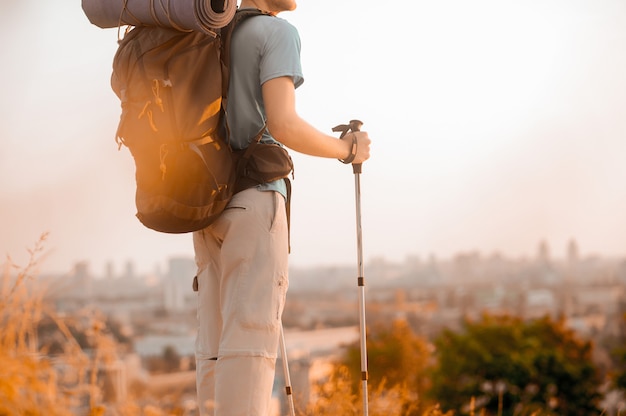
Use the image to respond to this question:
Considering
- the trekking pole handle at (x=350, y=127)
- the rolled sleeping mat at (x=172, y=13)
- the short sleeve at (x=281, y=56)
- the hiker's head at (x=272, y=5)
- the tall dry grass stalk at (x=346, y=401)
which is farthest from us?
the tall dry grass stalk at (x=346, y=401)

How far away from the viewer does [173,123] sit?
194cm

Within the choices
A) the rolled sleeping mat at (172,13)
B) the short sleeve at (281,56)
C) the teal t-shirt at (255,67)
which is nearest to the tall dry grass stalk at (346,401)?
the teal t-shirt at (255,67)

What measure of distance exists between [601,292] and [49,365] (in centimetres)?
7997

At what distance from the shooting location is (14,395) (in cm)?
239

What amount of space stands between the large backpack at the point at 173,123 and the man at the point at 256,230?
0.08m

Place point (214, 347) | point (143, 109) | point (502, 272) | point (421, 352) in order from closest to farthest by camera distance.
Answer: point (143, 109) < point (214, 347) < point (421, 352) < point (502, 272)

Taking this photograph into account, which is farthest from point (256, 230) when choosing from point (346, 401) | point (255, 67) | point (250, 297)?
point (346, 401)

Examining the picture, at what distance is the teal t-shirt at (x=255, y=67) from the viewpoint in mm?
1993

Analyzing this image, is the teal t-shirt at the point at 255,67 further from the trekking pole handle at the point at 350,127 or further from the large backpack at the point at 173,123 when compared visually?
the trekking pole handle at the point at 350,127

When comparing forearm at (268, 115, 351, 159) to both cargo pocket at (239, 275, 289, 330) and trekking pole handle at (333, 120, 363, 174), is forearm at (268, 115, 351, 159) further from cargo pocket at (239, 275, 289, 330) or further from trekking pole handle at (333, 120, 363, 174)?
cargo pocket at (239, 275, 289, 330)

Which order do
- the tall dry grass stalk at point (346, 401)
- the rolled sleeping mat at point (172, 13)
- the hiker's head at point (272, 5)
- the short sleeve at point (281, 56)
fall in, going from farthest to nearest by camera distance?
the tall dry grass stalk at point (346, 401) → the hiker's head at point (272, 5) → the short sleeve at point (281, 56) → the rolled sleeping mat at point (172, 13)

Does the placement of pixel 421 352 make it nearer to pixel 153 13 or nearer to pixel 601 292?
pixel 601 292

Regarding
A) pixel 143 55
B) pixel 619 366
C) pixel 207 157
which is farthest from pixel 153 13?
pixel 619 366

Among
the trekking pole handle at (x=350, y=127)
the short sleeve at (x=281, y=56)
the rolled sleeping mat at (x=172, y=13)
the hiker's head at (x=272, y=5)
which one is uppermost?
the hiker's head at (x=272, y=5)
